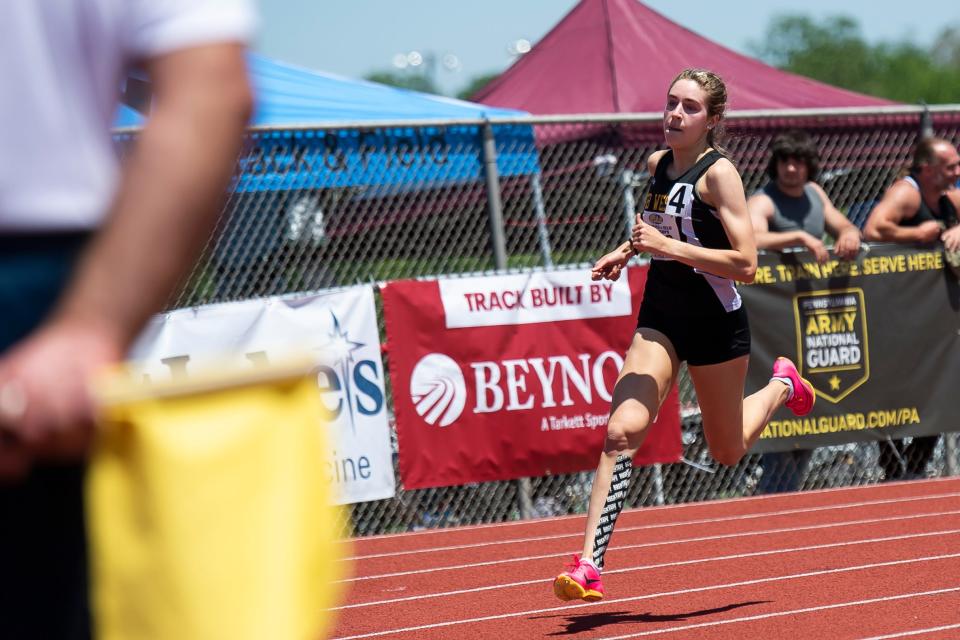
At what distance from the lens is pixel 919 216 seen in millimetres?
11070

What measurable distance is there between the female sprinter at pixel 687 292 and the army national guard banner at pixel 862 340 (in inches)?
166

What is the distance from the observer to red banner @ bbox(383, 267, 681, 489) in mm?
9945

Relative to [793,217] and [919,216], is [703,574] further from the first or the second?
[919,216]

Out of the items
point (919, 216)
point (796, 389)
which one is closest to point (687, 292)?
point (796, 389)

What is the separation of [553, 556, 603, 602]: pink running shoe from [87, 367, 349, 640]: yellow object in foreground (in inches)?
174

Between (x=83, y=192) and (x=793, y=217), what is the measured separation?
31.2 ft

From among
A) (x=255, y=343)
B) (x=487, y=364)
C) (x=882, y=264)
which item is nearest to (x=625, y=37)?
(x=882, y=264)

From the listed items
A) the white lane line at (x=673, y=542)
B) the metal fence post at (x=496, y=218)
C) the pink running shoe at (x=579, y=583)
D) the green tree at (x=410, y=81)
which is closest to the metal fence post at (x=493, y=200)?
the metal fence post at (x=496, y=218)

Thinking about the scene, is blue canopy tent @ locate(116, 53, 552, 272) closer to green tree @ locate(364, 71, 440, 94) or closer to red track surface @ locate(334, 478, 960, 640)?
red track surface @ locate(334, 478, 960, 640)

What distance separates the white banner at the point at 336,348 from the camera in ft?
31.1

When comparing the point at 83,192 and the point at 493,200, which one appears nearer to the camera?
the point at 83,192

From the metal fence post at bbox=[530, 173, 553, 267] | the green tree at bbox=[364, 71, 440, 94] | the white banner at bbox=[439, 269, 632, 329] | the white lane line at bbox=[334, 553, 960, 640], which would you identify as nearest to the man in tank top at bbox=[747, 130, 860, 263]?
the white banner at bbox=[439, 269, 632, 329]

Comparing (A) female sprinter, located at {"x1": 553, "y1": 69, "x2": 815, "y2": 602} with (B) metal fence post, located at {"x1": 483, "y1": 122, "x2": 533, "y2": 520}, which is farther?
(B) metal fence post, located at {"x1": 483, "y1": 122, "x2": 533, "y2": 520}

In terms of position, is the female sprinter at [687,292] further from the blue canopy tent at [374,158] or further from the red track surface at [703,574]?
Result: the blue canopy tent at [374,158]
